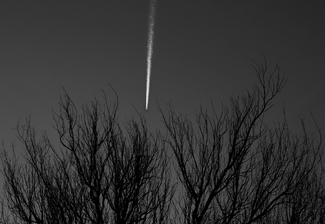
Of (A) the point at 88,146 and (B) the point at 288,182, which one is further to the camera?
(B) the point at 288,182

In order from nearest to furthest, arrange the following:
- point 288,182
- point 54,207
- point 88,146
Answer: point 54,207
point 88,146
point 288,182

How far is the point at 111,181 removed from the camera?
646 centimetres

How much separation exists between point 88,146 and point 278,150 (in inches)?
137

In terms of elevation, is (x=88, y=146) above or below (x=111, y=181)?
above

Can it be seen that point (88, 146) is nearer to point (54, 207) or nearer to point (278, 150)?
point (54, 207)

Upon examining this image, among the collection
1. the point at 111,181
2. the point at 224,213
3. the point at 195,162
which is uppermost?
the point at 195,162

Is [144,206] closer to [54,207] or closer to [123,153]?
[123,153]

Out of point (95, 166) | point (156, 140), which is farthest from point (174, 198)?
point (95, 166)

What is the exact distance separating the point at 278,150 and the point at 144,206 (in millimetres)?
2703

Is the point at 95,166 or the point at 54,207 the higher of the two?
the point at 95,166

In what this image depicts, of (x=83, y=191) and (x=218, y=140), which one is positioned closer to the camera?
(x=83, y=191)

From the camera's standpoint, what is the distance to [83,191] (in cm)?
641

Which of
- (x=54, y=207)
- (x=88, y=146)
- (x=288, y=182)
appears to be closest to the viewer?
(x=54, y=207)

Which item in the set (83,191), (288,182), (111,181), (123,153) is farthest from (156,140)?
(288,182)
